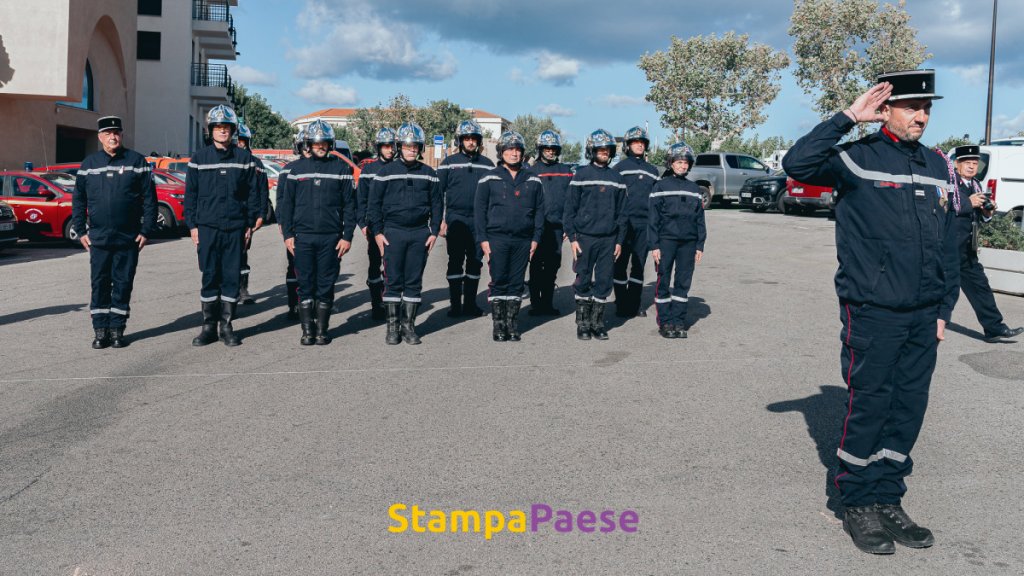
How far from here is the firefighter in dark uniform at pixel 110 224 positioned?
820cm

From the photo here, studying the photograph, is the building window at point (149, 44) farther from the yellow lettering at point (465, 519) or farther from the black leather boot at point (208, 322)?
the yellow lettering at point (465, 519)

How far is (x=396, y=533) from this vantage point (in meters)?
4.06

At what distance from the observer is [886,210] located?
13.2 ft

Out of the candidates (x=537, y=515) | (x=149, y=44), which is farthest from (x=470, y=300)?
(x=149, y=44)

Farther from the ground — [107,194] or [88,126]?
[88,126]

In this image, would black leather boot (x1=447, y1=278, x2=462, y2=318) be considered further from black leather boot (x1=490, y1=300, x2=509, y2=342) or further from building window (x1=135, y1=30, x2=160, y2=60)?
building window (x1=135, y1=30, x2=160, y2=60)

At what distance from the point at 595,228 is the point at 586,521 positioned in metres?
4.95

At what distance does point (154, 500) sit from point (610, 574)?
7.50ft

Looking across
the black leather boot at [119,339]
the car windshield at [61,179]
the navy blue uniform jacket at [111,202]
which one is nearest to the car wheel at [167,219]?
the car windshield at [61,179]

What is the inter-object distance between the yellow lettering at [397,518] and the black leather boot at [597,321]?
15.7 feet

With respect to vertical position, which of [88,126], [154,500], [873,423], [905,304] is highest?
[88,126]

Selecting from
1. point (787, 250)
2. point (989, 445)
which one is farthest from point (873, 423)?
point (787, 250)

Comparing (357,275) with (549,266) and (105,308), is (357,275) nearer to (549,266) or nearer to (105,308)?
(549,266)

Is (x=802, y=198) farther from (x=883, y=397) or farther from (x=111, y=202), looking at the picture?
(x=883, y=397)
